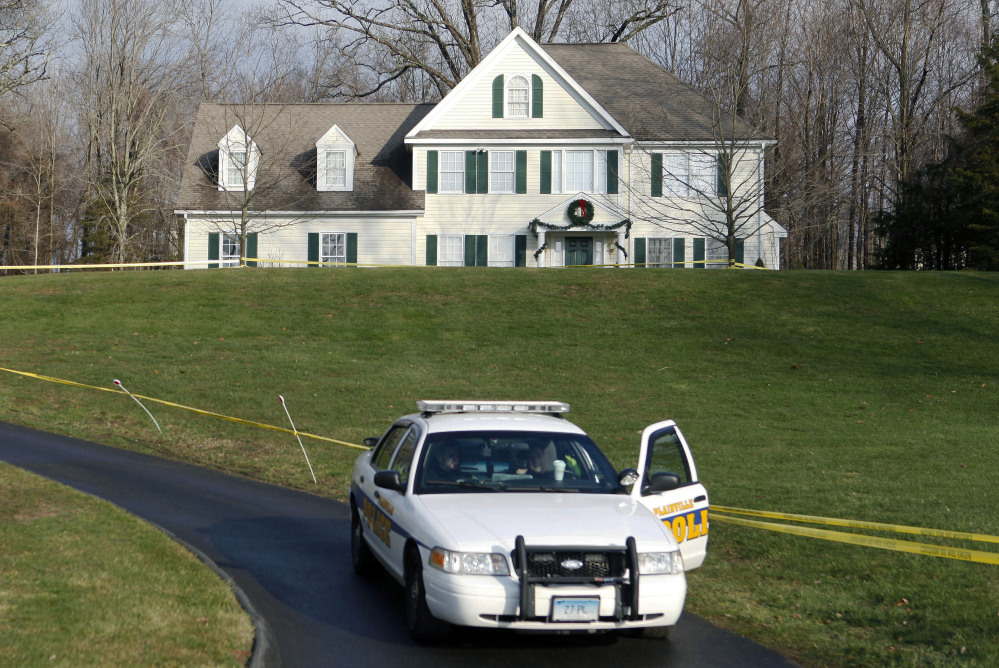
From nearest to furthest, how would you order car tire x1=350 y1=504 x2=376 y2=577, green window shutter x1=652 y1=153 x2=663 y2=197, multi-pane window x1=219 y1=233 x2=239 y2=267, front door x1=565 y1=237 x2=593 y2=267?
car tire x1=350 y1=504 x2=376 y2=577 < green window shutter x1=652 y1=153 x2=663 y2=197 < front door x1=565 y1=237 x2=593 y2=267 < multi-pane window x1=219 y1=233 x2=239 y2=267

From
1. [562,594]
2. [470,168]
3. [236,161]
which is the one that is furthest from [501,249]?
[562,594]

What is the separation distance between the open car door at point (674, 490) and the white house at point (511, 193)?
1169 inches

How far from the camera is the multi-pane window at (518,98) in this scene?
38.7m

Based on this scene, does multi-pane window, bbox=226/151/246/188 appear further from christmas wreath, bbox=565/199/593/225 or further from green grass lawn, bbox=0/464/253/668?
green grass lawn, bbox=0/464/253/668

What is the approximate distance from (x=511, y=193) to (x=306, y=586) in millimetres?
31110

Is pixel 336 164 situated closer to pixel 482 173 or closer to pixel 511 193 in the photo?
pixel 482 173

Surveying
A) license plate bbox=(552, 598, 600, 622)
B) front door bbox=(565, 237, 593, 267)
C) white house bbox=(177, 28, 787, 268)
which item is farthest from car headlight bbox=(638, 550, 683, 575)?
front door bbox=(565, 237, 593, 267)

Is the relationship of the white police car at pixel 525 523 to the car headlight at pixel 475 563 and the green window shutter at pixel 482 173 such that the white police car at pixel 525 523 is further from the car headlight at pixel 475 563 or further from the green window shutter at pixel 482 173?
the green window shutter at pixel 482 173

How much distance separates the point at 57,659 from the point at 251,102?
3668 centimetres

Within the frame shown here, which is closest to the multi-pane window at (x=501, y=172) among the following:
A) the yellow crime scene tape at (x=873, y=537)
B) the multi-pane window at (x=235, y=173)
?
the multi-pane window at (x=235, y=173)

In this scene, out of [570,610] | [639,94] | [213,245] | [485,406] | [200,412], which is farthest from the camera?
[639,94]

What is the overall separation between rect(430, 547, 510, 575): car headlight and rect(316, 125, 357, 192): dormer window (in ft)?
113

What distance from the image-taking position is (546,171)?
38281mm

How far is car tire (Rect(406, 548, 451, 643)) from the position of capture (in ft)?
21.9
